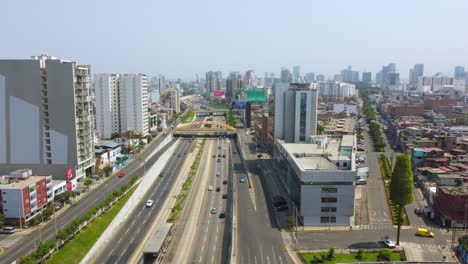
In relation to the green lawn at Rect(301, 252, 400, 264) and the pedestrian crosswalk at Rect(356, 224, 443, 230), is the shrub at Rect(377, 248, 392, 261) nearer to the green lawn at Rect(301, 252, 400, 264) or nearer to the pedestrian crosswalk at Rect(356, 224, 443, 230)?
the green lawn at Rect(301, 252, 400, 264)

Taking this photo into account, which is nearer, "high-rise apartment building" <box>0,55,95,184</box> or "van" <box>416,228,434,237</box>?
"van" <box>416,228,434,237</box>

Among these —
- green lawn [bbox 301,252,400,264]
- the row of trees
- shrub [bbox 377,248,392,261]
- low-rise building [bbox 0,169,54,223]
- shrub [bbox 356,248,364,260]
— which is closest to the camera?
the row of trees

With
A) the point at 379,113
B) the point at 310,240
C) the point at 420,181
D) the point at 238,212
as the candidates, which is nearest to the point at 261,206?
the point at 238,212

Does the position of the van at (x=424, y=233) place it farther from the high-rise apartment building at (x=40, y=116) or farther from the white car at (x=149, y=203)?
the high-rise apartment building at (x=40, y=116)

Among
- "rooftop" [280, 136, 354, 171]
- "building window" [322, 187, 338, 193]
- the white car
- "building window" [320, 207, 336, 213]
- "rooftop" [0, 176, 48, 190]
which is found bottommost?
the white car

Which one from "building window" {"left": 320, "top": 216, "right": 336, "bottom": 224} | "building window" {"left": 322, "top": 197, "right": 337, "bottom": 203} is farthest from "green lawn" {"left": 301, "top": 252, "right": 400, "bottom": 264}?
"building window" {"left": 322, "top": 197, "right": 337, "bottom": 203}

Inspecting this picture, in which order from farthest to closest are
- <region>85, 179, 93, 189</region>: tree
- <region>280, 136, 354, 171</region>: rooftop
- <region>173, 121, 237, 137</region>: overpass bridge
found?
<region>173, 121, 237, 137</region>: overpass bridge < <region>85, 179, 93, 189</region>: tree < <region>280, 136, 354, 171</region>: rooftop

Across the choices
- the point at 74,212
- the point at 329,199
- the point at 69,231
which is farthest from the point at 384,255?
the point at 74,212

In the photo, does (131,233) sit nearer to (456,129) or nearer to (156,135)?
(156,135)
